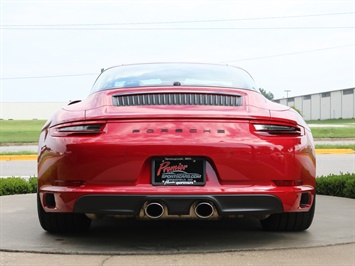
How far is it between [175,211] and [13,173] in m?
10.3

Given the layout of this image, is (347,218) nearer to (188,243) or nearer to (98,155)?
(188,243)

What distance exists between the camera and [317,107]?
67062 millimetres


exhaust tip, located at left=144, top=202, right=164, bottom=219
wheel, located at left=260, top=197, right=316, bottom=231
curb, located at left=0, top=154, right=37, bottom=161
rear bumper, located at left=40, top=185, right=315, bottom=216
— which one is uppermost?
rear bumper, located at left=40, top=185, right=315, bottom=216

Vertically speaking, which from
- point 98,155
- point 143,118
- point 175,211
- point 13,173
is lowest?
point 13,173

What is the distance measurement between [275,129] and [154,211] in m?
1.00

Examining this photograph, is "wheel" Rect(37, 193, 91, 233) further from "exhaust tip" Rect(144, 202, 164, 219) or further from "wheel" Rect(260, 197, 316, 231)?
"wheel" Rect(260, 197, 316, 231)

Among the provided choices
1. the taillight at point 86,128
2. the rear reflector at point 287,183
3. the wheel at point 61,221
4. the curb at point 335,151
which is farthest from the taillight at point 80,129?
the curb at point 335,151

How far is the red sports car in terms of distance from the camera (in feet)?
12.0

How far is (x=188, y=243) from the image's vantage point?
4.16 m

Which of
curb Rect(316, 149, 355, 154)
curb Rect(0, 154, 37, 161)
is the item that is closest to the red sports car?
curb Rect(0, 154, 37, 161)

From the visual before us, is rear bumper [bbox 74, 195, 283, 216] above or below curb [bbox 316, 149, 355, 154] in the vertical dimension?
above

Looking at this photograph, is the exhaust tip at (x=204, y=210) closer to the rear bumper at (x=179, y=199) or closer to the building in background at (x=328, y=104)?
the rear bumper at (x=179, y=199)

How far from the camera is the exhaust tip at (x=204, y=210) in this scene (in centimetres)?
371

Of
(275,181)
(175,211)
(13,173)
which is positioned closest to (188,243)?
(175,211)
